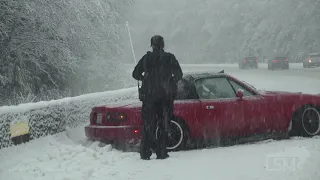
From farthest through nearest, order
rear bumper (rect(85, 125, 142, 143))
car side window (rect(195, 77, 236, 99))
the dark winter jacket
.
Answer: car side window (rect(195, 77, 236, 99)), rear bumper (rect(85, 125, 142, 143)), the dark winter jacket

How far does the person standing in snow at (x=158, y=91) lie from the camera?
246 inches

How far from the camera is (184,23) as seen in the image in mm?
92500

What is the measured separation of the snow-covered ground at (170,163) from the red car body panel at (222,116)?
26 centimetres

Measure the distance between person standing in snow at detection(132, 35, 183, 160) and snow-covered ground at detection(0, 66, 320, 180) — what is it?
291 mm

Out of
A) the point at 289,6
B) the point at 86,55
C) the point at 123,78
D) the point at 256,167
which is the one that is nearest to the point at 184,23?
the point at 289,6

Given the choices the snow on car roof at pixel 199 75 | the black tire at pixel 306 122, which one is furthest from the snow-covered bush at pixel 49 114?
the black tire at pixel 306 122

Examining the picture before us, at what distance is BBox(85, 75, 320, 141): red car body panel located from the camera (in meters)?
6.93

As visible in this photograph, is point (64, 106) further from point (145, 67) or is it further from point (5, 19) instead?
point (5, 19)

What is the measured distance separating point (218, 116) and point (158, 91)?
1.37 meters

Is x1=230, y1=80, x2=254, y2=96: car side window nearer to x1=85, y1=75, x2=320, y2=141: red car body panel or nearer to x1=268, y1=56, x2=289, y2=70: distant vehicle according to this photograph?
x1=85, y1=75, x2=320, y2=141: red car body panel

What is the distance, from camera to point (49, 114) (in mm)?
8031

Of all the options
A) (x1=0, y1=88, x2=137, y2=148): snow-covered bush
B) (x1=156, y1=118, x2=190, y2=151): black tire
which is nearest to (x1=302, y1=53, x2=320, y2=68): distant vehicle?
(x1=0, y1=88, x2=137, y2=148): snow-covered bush

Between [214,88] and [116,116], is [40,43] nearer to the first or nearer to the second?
[116,116]

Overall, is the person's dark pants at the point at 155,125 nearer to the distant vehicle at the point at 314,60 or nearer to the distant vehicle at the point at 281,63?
the distant vehicle at the point at 281,63
